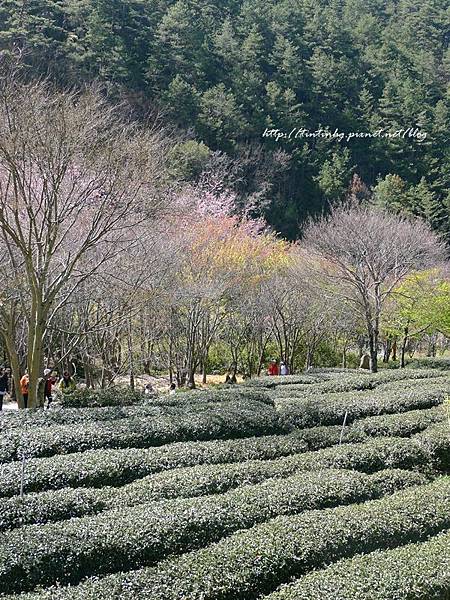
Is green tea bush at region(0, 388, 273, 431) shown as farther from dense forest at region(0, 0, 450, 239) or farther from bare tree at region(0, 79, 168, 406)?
dense forest at region(0, 0, 450, 239)

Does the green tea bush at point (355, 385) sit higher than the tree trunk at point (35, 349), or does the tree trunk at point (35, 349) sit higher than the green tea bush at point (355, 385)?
the tree trunk at point (35, 349)

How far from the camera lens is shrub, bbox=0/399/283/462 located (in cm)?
847

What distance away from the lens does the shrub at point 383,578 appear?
15.5 ft

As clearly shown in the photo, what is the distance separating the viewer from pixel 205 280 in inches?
820

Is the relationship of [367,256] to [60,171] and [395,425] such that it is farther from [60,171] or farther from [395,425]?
[60,171]

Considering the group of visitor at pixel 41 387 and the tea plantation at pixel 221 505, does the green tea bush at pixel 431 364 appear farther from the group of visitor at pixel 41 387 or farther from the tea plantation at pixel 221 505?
the tea plantation at pixel 221 505

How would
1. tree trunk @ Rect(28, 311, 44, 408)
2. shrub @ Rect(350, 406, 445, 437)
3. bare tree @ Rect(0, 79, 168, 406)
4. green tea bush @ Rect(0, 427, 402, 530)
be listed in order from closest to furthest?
green tea bush @ Rect(0, 427, 402, 530), bare tree @ Rect(0, 79, 168, 406), shrub @ Rect(350, 406, 445, 437), tree trunk @ Rect(28, 311, 44, 408)

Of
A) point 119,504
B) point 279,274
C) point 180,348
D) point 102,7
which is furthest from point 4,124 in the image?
point 102,7

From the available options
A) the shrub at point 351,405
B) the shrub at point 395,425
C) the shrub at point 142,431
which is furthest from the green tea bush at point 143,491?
the shrub at point 351,405

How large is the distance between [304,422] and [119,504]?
5.26 meters

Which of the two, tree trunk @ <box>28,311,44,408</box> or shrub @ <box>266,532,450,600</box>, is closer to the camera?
shrub @ <box>266,532,450,600</box>

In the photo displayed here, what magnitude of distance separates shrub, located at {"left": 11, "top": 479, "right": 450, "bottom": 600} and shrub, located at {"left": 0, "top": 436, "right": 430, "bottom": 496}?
4.91 feet

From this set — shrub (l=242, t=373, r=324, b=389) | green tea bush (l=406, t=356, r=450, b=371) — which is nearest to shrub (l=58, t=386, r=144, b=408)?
shrub (l=242, t=373, r=324, b=389)

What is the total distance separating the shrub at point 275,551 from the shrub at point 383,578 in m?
0.26
